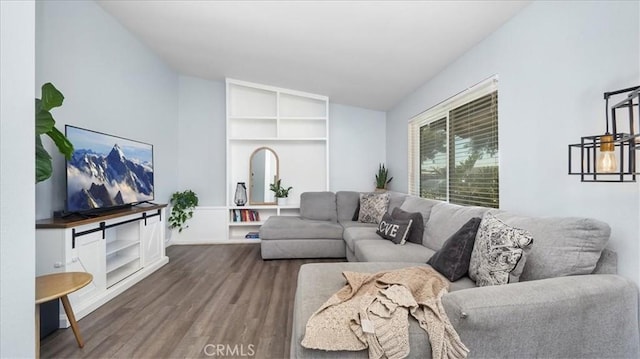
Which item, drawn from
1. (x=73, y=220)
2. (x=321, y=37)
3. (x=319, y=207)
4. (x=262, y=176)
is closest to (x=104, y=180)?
(x=73, y=220)

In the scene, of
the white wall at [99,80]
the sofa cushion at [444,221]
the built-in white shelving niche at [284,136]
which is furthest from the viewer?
the built-in white shelving niche at [284,136]

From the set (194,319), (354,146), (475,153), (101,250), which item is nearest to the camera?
(194,319)

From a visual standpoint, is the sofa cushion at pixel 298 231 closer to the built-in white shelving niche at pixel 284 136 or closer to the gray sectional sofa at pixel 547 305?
the built-in white shelving niche at pixel 284 136

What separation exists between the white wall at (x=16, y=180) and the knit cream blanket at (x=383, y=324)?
3.24 ft

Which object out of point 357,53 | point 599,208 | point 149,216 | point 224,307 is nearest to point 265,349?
point 224,307

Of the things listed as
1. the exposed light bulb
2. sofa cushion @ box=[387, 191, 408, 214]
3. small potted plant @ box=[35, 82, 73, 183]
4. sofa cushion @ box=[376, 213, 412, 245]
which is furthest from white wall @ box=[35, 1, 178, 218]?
the exposed light bulb

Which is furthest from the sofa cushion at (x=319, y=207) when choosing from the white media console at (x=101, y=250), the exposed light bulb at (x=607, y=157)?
the exposed light bulb at (x=607, y=157)

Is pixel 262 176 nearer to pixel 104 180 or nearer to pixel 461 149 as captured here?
pixel 104 180

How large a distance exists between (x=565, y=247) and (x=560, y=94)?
3.18ft

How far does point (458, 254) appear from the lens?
1710 mm

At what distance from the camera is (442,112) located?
3.25 metres

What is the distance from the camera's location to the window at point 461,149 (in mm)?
2400

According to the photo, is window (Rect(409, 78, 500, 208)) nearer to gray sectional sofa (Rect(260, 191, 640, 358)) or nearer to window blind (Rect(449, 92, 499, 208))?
window blind (Rect(449, 92, 499, 208))

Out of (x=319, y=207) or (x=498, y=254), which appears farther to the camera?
(x=319, y=207)
